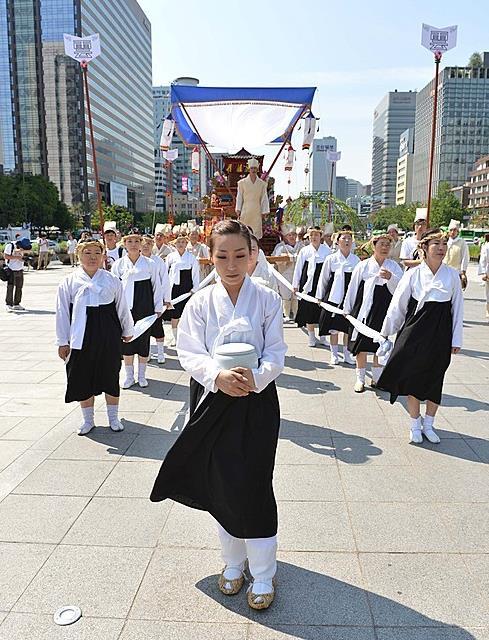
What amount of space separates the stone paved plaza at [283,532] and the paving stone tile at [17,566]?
1cm

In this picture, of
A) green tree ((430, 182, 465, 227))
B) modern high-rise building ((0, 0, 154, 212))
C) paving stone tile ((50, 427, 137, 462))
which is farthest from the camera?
modern high-rise building ((0, 0, 154, 212))

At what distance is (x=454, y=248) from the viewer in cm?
1000

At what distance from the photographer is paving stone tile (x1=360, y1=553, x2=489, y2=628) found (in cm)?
255

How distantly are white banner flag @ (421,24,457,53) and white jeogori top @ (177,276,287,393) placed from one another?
844cm

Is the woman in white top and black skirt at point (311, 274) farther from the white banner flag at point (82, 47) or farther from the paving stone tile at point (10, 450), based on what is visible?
the white banner flag at point (82, 47)

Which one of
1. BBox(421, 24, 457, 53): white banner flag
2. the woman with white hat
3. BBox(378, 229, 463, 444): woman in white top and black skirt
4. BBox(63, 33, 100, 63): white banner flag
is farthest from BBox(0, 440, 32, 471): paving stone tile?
BBox(421, 24, 457, 53): white banner flag

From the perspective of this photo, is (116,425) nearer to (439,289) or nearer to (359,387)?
(359,387)

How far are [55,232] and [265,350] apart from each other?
5864 cm

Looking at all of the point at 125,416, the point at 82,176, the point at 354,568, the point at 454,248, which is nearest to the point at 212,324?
the point at 354,568

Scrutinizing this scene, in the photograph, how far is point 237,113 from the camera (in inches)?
452

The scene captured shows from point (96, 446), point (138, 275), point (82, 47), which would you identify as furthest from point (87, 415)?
point (82, 47)

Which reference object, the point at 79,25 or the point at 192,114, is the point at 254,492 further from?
the point at 79,25

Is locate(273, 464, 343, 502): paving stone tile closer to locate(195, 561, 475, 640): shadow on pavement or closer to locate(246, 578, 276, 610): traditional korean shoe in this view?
locate(195, 561, 475, 640): shadow on pavement

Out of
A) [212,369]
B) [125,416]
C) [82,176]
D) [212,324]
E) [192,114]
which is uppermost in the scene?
[82,176]
